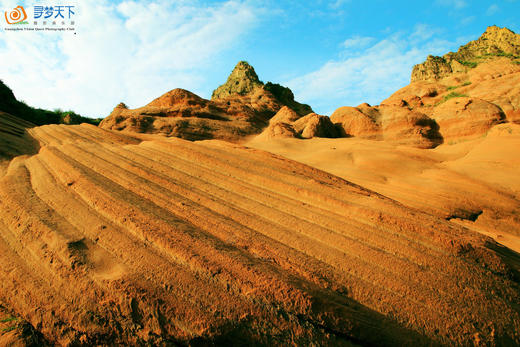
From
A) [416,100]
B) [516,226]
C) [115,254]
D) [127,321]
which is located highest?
[416,100]

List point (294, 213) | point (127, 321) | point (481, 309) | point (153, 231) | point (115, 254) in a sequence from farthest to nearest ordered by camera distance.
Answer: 1. point (294, 213)
2. point (153, 231)
3. point (115, 254)
4. point (481, 309)
5. point (127, 321)

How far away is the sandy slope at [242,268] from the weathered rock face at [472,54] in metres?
29.1

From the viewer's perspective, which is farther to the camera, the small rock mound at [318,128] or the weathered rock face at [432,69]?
the weathered rock face at [432,69]

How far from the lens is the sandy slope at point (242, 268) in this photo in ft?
6.57

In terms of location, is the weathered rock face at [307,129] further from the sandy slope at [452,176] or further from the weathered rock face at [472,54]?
the weathered rock face at [472,54]

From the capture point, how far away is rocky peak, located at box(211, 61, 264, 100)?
94.9 ft

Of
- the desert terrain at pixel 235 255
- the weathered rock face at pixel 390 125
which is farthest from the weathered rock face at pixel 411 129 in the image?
the desert terrain at pixel 235 255

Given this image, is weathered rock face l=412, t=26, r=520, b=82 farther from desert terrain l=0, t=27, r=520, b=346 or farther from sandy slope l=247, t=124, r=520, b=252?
desert terrain l=0, t=27, r=520, b=346

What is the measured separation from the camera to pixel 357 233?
3.05m

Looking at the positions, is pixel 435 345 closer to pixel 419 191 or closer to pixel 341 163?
pixel 419 191

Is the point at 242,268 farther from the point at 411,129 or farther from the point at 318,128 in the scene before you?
the point at 411,129

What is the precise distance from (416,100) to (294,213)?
22.2 m

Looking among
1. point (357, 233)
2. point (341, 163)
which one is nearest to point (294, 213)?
point (357, 233)

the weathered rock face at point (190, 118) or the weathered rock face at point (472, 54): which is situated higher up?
the weathered rock face at point (472, 54)
